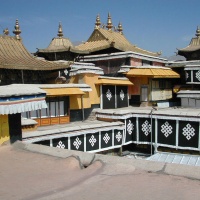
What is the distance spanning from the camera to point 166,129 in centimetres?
1599

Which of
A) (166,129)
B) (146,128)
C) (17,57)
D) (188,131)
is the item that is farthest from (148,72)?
(17,57)

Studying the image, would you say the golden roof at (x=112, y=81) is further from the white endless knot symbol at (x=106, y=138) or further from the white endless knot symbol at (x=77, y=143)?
the white endless knot symbol at (x=77, y=143)

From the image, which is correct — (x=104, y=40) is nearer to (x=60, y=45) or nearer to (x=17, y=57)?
(x=60, y=45)

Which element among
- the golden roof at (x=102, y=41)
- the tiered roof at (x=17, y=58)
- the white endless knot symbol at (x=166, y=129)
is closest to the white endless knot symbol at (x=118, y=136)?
the white endless knot symbol at (x=166, y=129)

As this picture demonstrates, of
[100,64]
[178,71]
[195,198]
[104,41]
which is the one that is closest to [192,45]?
[178,71]

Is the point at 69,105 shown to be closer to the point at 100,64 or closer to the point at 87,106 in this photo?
the point at 87,106

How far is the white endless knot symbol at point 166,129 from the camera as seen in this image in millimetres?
15883

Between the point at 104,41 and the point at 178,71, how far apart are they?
7849mm

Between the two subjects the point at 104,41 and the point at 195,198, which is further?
the point at 104,41

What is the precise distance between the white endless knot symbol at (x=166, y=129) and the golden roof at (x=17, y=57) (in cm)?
745

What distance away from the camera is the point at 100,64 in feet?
74.2

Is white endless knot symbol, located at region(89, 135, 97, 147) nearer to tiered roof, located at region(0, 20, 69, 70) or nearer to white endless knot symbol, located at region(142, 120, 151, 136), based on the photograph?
white endless knot symbol, located at region(142, 120, 151, 136)

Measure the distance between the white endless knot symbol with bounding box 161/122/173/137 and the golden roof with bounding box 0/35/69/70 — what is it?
293 inches

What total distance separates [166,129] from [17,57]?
10586 mm
